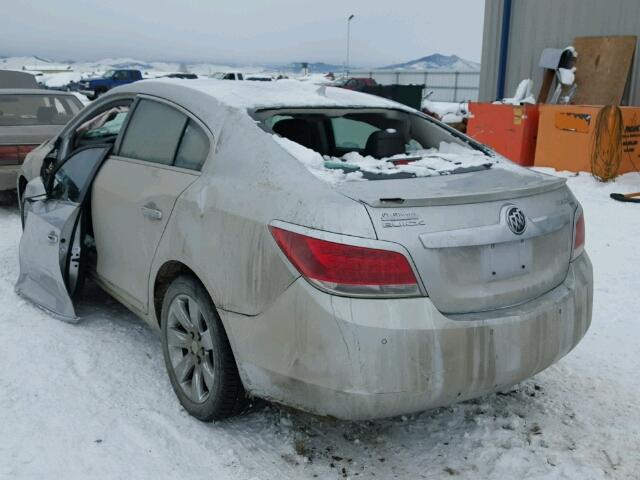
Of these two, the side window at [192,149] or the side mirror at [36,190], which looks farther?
the side mirror at [36,190]

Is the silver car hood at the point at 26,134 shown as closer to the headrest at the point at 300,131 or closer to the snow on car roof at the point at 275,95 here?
the snow on car roof at the point at 275,95

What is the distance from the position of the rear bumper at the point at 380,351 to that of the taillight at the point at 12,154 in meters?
5.39

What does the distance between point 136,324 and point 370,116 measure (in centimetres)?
205

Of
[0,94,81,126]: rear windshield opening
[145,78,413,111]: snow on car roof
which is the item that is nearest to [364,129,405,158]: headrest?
[145,78,413,111]: snow on car roof

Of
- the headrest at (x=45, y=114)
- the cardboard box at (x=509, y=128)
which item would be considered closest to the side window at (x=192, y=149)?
the headrest at (x=45, y=114)

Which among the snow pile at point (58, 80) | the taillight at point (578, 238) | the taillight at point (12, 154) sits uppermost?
the taillight at point (578, 238)

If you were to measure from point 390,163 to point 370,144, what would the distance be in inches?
25.9

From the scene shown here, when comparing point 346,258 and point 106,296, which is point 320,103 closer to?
point 346,258

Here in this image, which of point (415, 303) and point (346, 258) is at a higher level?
point (346, 258)

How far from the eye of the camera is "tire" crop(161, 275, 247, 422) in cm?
268

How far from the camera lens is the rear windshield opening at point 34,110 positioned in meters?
7.40

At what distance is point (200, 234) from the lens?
2717 mm

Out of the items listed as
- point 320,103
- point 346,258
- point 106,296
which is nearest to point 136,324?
point 106,296

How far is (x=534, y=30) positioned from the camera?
526 inches
